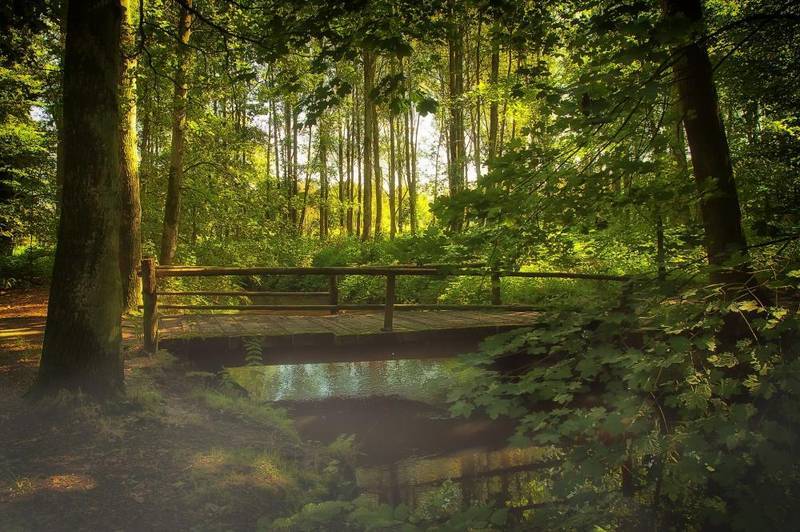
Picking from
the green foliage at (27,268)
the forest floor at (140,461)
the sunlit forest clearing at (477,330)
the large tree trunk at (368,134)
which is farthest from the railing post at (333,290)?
the large tree trunk at (368,134)

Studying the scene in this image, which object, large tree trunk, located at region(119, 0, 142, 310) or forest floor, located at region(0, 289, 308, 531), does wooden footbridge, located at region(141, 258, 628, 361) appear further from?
large tree trunk, located at region(119, 0, 142, 310)

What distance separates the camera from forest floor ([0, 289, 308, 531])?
4.01 m

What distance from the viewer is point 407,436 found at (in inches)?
324

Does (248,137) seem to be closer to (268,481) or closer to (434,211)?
(268,481)

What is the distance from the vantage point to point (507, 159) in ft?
9.60

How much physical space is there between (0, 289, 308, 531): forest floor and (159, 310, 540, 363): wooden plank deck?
90 centimetres

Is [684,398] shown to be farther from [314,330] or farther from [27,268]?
[27,268]

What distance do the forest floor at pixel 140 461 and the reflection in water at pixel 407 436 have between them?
1.45m

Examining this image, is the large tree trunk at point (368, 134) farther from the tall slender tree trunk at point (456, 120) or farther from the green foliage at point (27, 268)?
the green foliage at point (27, 268)

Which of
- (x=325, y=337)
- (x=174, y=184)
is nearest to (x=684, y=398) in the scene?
(x=325, y=337)

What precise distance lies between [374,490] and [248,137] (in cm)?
1088

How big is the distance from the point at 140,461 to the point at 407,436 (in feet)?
14.2

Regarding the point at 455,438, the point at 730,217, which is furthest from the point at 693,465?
the point at 455,438

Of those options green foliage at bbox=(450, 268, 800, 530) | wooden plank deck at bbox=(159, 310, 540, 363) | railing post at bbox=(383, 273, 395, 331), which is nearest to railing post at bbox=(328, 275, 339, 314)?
wooden plank deck at bbox=(159, 310, 540, 363)
